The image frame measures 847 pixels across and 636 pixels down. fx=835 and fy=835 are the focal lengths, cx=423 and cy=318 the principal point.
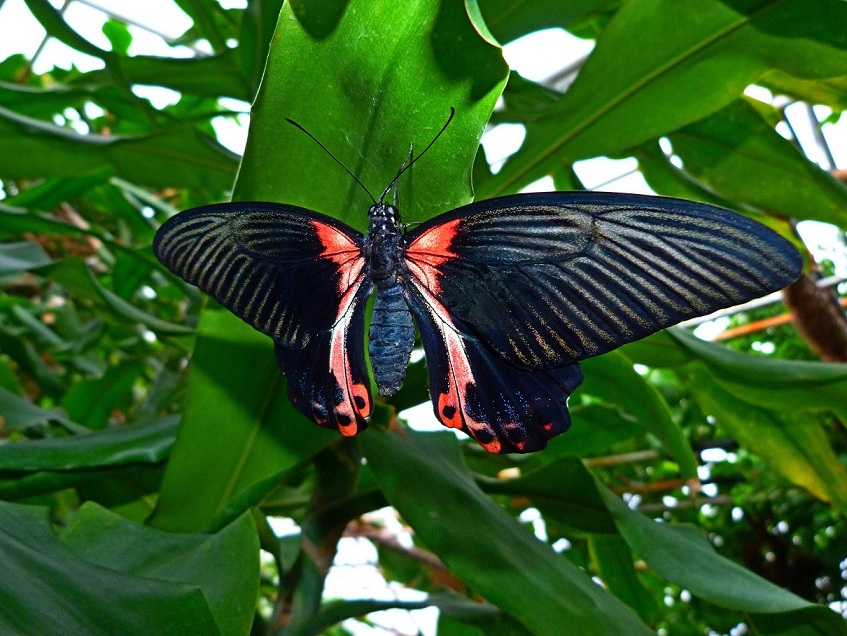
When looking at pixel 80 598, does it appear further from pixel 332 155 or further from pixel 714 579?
pixel 714 579

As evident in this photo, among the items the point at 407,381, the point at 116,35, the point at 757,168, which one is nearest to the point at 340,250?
the point at 407,381

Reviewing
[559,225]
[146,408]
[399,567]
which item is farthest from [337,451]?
[399,567]

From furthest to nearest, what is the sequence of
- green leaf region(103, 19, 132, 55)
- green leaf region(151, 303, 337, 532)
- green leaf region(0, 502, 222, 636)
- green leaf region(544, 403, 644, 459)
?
green leaf region(103, 19, 132, 55) < green leaf region(544, 403, 644, 459) < green leaf region(151, 303, 337, 532) < green leaf region(0, 502, 222, 636)

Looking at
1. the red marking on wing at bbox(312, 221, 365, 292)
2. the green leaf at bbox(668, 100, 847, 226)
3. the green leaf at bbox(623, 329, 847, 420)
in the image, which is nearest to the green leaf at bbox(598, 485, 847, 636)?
the green leaf at bbox(623, 329, 847, 420)

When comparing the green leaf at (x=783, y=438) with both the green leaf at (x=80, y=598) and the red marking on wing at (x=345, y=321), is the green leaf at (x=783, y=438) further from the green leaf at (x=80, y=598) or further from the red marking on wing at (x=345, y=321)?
the green leaf at (x=80, y=598)

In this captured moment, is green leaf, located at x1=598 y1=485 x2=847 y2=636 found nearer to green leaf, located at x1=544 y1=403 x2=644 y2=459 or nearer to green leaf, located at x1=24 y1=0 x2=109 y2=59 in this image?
green leaf, located at x1=544 y1=403 x2=644 y2=459

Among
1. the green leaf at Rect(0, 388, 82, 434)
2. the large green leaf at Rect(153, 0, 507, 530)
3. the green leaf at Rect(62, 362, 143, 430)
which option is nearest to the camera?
the large green leaf at Rect(153, 0, 507, 530)
